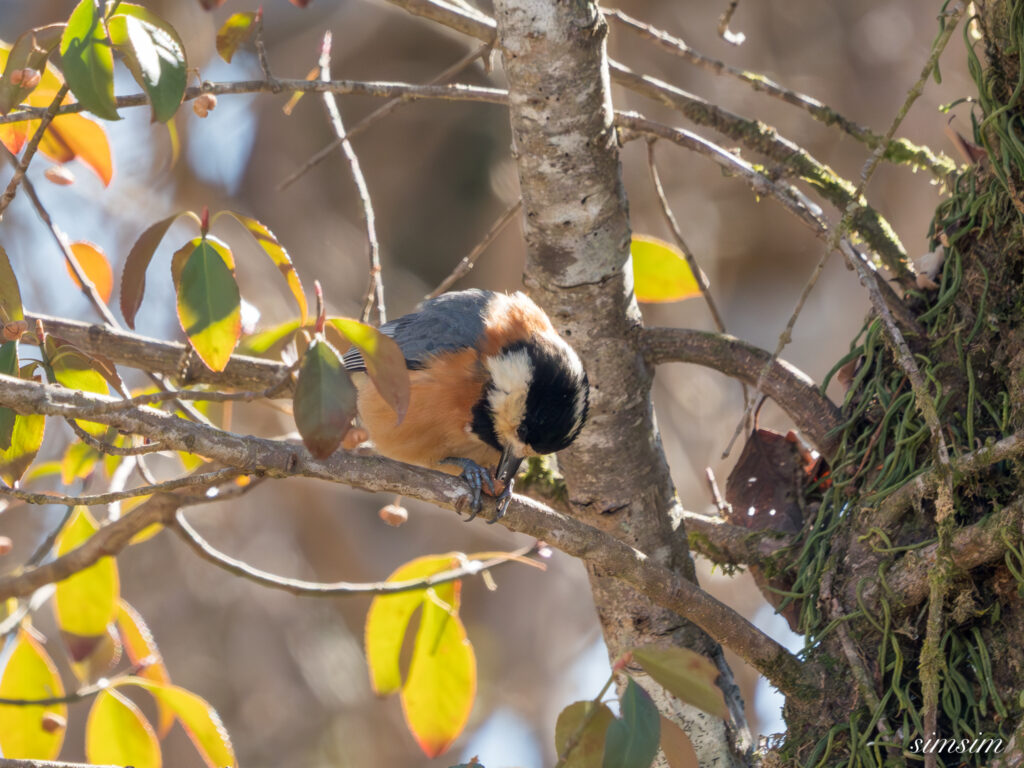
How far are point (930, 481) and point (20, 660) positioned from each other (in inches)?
94.7

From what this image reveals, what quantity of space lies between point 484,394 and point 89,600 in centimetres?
135

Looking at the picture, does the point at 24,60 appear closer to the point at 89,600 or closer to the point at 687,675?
the point at 89,600

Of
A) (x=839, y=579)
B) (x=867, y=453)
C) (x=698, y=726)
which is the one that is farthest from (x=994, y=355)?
(x=698, y=726)

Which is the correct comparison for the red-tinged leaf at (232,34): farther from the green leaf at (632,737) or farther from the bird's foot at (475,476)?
the green leaf at (632,737)

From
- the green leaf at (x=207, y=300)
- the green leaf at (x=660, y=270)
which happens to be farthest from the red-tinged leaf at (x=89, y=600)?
the green leaf at (x=660, y=270)

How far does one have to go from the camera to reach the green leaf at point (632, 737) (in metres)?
1.47

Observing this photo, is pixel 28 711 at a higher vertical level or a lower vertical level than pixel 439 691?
higher

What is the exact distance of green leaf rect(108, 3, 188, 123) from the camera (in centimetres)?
179

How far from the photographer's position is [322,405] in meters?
1.54

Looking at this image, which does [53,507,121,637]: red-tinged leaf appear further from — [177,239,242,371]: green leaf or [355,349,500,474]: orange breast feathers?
[177,239,242,371]: green leaf

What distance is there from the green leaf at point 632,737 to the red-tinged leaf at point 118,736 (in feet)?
4.83

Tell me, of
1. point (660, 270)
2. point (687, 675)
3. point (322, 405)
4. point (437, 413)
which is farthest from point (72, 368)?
point (660, 270)

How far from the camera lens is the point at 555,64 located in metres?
2.29

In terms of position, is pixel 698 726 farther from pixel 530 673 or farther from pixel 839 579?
pixel 530 673
